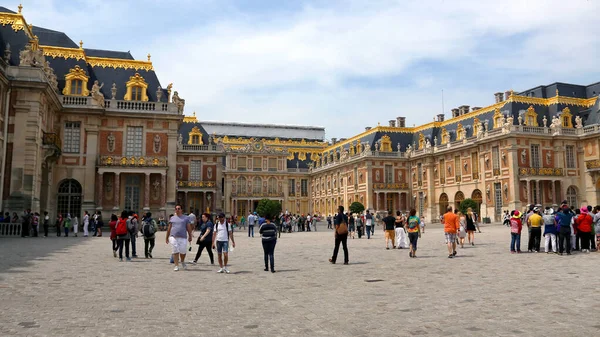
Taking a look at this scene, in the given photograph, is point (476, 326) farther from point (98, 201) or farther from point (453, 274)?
point (98, 201)

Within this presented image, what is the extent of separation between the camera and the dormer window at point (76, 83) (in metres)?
32.4

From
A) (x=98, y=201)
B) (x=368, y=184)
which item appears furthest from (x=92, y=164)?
(x=368, y=184)

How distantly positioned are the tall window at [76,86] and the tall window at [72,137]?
6.88 feet

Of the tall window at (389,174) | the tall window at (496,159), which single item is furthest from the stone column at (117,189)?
the tall window at (389,174)

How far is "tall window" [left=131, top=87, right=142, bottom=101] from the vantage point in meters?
34.2

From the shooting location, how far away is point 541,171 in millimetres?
45469

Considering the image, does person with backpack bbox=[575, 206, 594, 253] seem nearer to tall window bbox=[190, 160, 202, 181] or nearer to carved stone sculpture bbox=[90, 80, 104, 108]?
carved stone sculpture bbox=[90, 80, 104, 108]

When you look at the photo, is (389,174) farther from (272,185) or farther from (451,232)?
(451,232)

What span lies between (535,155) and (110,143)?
3747 centimetres

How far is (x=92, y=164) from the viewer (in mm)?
32344

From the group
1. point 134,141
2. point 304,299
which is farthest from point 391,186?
point 304,299

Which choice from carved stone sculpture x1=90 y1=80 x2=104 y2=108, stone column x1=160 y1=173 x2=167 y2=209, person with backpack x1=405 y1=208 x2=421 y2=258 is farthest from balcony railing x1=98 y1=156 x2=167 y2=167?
person with backpack x1=405 y1=208 x2=421 y2=258

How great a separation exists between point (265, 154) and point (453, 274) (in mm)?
64583

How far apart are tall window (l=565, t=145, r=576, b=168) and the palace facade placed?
0.15 meters
